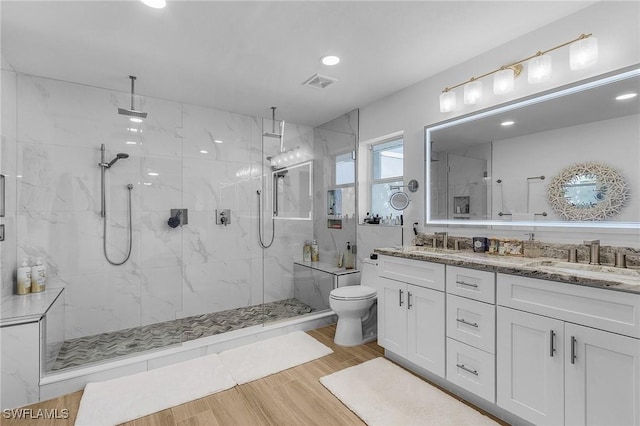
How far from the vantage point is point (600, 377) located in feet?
4.59

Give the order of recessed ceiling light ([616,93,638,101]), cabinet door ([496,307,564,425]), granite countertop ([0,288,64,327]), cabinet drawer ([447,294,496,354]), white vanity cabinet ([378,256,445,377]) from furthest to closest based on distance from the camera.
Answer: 1. white vanity cabinet ([378,256,445,377])
2. granite countertop ([0,288,64,327])
3. cabinet drawer ([447,294,496,354])
4. recessed ceiling light ([616,93,638,101])
5. cabinet door ([496,307,564,425])

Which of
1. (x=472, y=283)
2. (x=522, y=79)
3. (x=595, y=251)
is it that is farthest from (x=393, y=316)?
(x=522, y=79)

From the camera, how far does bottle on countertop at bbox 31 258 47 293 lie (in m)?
2.54

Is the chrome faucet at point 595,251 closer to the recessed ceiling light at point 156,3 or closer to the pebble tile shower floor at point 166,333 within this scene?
the pebble tile shower floor at point 166,333

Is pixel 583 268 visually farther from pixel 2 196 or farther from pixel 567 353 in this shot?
pixel 2 196

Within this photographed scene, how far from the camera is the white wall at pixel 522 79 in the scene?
67.4 inches

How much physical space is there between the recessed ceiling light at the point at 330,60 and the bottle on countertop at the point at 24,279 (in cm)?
289

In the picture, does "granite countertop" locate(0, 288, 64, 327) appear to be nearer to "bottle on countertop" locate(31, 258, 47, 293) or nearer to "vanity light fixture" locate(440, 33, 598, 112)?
"bottle on countertop" locate(31, 258, 47, 293)

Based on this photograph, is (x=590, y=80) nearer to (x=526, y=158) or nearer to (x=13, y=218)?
(x=526, y=158)

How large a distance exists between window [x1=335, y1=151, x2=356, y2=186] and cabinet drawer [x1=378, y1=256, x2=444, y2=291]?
1350mm

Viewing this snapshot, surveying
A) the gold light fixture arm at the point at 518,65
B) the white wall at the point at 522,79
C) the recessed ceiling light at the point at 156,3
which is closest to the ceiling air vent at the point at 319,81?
the white wall at the point at 522,79

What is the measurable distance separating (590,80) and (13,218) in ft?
13.8

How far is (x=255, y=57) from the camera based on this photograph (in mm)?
2420

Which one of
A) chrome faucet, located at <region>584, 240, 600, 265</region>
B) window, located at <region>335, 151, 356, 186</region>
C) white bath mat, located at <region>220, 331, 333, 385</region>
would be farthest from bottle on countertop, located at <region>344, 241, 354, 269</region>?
chrome faucet, located at <region>584, 240, 600, 265</region>
